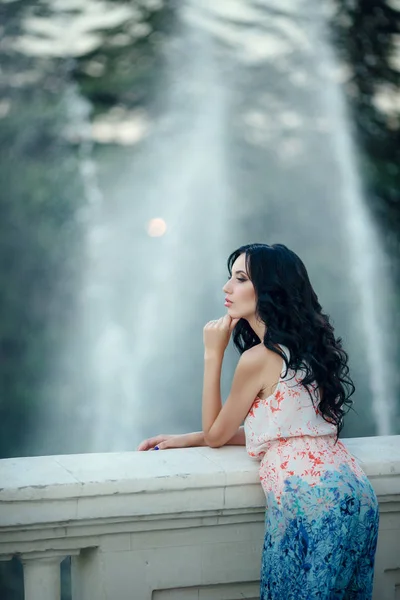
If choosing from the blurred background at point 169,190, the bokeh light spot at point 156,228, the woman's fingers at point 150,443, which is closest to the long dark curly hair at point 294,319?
the woman's fingers at point 150,443

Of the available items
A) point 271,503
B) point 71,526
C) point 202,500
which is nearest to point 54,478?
point 71,526

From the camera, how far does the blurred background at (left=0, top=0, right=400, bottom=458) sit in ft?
32.5

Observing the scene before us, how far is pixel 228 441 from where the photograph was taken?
7.45 ft

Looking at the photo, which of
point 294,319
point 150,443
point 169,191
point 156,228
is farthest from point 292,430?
point 169,191

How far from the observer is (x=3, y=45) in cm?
1035

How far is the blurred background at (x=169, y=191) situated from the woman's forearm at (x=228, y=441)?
278 inches

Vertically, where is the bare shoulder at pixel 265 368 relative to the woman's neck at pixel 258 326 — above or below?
below

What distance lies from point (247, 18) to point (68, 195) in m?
3.31

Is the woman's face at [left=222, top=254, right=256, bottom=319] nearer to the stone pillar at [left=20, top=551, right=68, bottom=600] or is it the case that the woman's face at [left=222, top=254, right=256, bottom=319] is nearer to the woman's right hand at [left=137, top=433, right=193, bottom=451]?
the woman's right hand at [left=137, top=433, right=193, bottom=451]

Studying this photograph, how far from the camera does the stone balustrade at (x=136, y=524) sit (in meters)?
1.78

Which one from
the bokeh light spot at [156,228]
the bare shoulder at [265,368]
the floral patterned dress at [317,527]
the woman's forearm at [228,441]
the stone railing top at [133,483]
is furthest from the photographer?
the bokeh light spot at [156,228]

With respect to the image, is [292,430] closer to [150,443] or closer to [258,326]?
[258,326]

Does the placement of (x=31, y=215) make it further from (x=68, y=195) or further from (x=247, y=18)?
(x=247, y=18)

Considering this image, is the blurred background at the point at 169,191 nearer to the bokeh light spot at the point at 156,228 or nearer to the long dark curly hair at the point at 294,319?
the bokeh light spot at the point at 156,228
